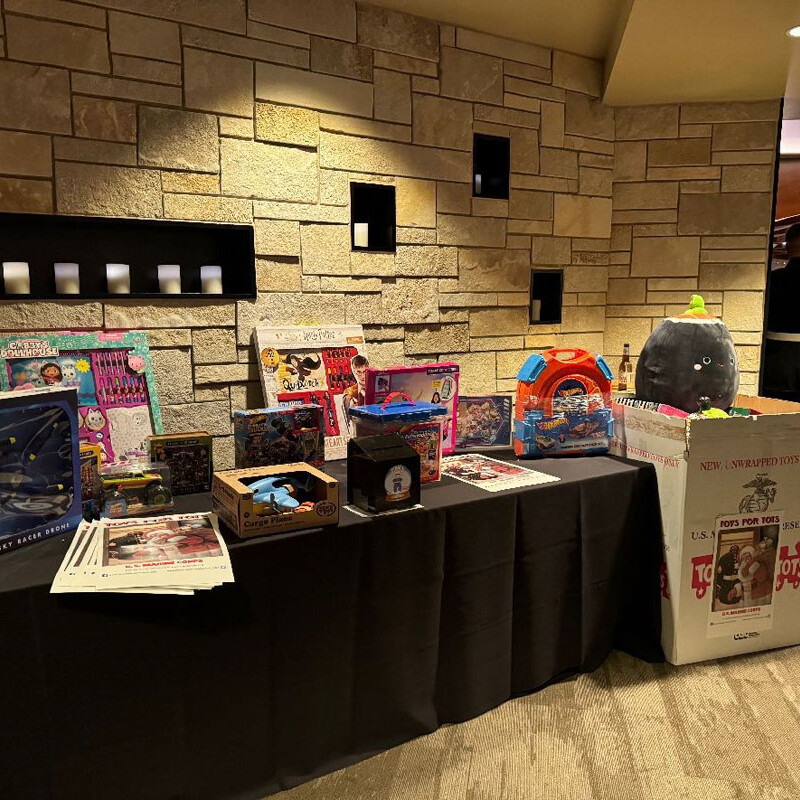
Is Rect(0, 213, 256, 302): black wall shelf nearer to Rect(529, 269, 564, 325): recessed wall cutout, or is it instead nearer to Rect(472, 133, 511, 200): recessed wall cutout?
Rect(472, 133, 511, 200): recessed wall cutout

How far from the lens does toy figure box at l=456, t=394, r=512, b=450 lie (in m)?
2.48

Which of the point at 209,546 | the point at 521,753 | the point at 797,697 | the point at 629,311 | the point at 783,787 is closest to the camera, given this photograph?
the point at 209,546

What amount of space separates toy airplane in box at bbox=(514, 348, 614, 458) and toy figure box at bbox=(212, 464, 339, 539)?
Answer: 932 millimetres

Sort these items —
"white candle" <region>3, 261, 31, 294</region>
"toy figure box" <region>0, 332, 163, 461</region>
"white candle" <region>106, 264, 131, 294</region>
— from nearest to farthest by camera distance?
1. "toy figure box" <region>0, 332, 163, 461</region>
2. "white candle" <region>3, 261, 31, 294</region>
3. "white candle" <region>106, 264, 131, 294</region>

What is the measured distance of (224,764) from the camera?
1.62 meters

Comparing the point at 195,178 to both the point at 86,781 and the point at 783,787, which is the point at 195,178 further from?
the point at 783,787

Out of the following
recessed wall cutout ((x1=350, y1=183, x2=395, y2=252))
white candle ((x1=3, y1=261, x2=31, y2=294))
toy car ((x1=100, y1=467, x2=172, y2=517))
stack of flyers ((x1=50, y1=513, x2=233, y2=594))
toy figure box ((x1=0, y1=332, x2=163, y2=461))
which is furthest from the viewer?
recessed wall cutout ((x1=350, y1=183, x2=395, y2=252))

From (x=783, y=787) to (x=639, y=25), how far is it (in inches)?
106

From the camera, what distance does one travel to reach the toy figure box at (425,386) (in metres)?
2.16

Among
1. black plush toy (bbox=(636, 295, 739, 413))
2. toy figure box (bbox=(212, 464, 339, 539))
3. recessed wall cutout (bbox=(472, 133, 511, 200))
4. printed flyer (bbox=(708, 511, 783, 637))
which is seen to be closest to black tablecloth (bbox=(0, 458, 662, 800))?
toy figure box (bbox=(212, 464, 339, 539))

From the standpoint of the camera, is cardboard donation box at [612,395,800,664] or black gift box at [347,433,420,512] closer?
black gift box at [347,433,420,512]

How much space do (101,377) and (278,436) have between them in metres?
0.67

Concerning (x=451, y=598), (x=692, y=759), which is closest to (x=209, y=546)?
(x=451, y=598)

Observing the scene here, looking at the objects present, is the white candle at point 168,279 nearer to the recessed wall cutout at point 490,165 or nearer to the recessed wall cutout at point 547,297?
the recessed wall cutout at point 490,165
